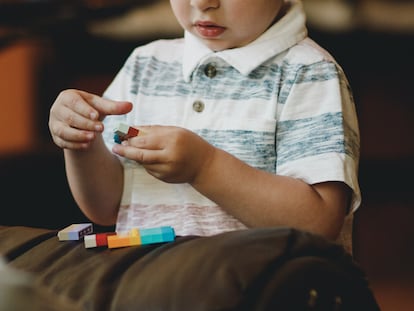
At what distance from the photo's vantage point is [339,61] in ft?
7.29

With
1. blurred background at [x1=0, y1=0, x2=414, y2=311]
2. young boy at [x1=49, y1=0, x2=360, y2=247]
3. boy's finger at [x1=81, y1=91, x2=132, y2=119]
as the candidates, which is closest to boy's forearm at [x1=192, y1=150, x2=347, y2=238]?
young boy at [x1=49, y1=0, x2=360, y2=247]

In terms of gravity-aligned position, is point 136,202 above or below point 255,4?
below

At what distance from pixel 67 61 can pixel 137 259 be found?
1.84 metres

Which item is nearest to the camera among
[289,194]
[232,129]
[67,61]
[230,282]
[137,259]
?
[230,282]

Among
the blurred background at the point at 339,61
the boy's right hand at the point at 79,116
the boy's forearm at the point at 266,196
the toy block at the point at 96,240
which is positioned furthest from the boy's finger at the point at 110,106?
the blurred background at the point at 339,61

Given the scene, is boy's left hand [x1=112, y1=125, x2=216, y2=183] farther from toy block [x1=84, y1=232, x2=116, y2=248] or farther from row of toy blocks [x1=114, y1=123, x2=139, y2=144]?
toy block [x1=84, y1=232, x2=116, y2=248]

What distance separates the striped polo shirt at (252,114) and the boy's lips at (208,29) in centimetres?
4

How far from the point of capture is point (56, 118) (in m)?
0.98

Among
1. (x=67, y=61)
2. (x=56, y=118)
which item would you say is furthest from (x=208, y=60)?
(x=67, y=61)

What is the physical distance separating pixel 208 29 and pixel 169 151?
19cm

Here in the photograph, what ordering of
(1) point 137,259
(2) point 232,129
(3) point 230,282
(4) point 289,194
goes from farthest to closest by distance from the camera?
(2) point 232,129, (4) point 289,194, (1) point 137,259, (3) point 230,282

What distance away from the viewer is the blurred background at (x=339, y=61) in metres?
2.07

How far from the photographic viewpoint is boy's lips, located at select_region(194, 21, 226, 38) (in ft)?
3.27

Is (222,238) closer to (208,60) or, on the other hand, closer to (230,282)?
(230,282)
